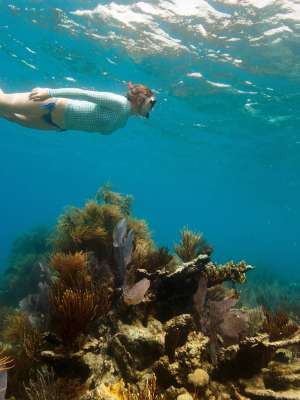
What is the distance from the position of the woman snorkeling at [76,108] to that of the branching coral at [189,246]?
8.77ft

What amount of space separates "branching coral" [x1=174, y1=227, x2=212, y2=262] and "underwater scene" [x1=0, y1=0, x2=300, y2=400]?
0.04m

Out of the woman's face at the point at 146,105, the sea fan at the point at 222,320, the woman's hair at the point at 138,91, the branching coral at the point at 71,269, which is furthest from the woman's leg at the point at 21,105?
the sea fan at the point at 222,320

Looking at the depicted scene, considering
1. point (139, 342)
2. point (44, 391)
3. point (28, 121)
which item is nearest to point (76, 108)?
point (28, 121)

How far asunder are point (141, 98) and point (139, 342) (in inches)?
169

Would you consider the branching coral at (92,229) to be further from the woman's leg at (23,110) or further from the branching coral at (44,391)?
the branching coral at (44,391)

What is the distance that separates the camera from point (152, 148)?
149 feet

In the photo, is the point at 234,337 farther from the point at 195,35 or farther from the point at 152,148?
the point at 152,148

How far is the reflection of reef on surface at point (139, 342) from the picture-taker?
137 inches

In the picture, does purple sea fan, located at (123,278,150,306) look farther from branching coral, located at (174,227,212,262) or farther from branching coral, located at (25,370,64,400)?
branching coral, located at (174,227,212,262)

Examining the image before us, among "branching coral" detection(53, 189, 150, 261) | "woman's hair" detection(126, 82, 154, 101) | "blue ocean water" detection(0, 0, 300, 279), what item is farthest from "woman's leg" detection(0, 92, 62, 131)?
"blue ocean water" detection(0, 0, 300, 279)

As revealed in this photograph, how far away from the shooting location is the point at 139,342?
397 centimetres

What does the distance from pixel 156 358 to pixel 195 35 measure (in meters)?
16.5

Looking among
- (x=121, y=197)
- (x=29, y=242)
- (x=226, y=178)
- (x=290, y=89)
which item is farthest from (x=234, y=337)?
(x=226, y=178)

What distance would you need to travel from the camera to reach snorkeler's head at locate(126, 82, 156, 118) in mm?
6176
